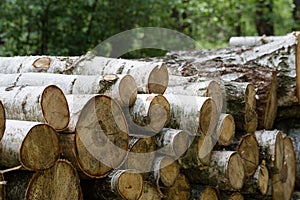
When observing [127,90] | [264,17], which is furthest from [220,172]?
[264,17]

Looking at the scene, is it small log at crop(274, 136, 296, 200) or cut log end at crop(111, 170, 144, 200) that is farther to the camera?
small log at crop(274, 136, 296, 200)

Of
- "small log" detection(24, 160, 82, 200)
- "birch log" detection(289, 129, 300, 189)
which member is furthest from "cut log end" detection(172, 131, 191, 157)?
"birch log" detection(289, 129, 300, 189)

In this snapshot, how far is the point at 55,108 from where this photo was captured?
2.19 metres

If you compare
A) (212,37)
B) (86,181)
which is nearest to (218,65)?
(86,181)

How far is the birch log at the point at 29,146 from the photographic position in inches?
77.0

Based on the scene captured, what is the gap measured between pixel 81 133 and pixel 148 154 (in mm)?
586

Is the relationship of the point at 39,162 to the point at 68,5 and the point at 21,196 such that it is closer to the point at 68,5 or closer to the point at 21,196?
the point at 21,196

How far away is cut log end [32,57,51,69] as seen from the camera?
126 inches

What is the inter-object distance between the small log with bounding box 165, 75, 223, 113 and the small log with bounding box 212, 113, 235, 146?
0.07 metres

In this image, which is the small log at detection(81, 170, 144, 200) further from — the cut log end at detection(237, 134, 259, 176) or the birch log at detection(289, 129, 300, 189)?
the birch log at detection(289, 129, 300, 189)

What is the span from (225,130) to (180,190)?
51 centimetres

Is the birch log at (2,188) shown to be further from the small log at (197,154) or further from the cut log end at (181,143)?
the small log at (197,154)

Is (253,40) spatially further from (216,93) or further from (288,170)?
(216,93)

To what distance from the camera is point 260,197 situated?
3.44 metres
